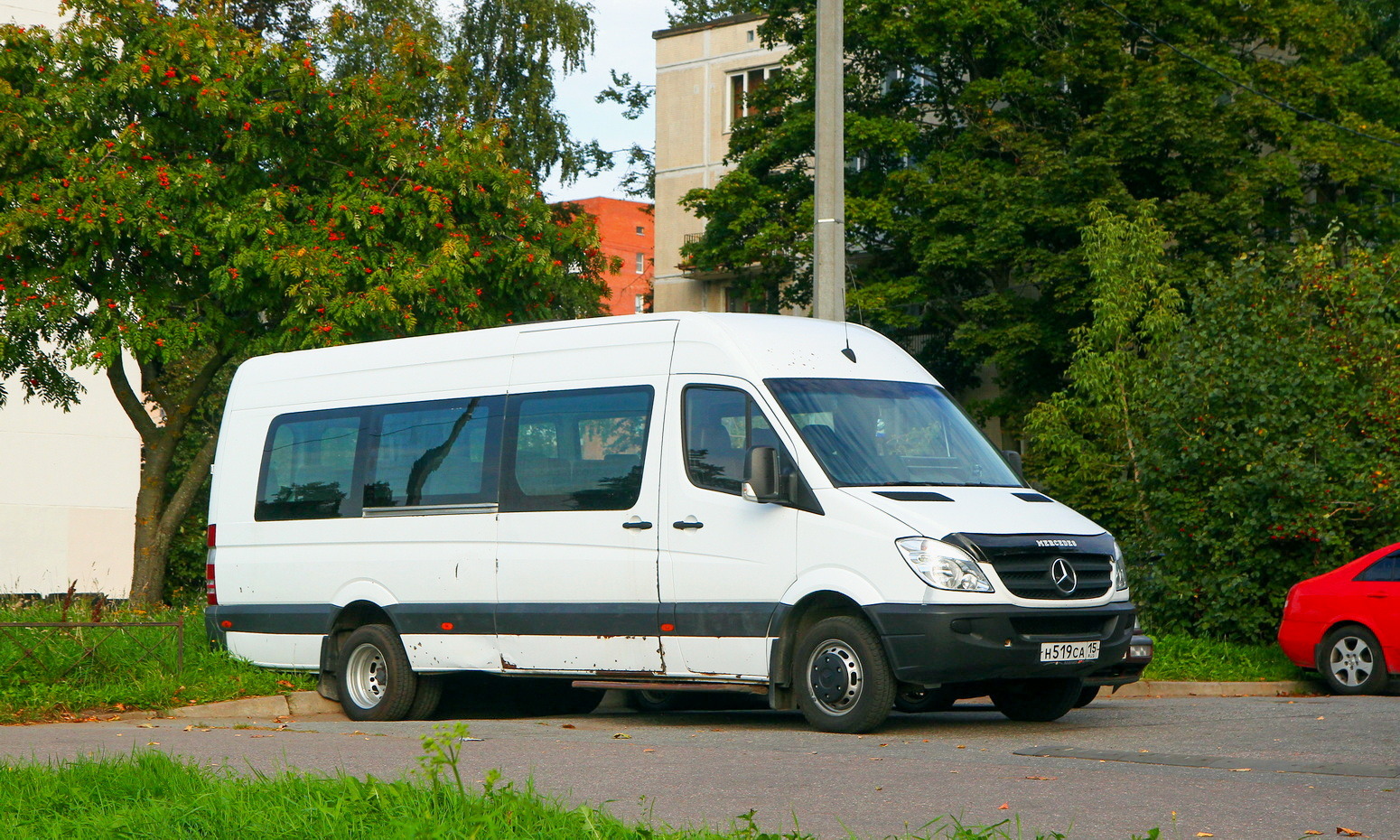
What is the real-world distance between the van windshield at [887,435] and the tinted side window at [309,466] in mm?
3679

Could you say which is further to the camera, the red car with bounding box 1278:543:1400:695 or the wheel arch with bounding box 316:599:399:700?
the red car with bounding box 1278:543:1400:695

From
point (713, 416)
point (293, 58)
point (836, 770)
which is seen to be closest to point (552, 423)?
point (713, 416)

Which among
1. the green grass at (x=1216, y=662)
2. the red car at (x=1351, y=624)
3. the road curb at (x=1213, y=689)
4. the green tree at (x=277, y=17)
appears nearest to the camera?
the road curb at (x=1213, y=689)

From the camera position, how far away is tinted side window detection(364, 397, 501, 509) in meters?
11.3

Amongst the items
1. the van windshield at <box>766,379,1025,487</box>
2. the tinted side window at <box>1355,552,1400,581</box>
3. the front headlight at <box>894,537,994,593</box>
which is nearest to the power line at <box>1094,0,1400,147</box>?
the tinted side window at <box>1355,552,1400,581</box>

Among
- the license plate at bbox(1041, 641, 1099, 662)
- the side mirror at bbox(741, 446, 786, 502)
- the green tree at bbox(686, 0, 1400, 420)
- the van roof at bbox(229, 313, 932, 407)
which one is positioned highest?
the green tree at bbox(686, 0, 1400, 420)

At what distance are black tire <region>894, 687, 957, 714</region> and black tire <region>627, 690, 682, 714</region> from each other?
180cm

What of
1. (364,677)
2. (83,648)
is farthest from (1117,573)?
(83,648)

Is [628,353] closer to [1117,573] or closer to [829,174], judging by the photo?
[1117,573]

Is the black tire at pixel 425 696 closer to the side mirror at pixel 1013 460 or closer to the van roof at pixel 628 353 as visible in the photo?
the van roof at pixel 628 353

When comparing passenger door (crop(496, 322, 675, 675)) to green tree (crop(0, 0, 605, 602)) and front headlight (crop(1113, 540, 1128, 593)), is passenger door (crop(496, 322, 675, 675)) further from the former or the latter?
green tree (crop(0, 0, 605, 602))

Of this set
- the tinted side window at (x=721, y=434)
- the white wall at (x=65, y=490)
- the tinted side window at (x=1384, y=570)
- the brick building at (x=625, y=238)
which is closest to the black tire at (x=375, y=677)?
the tinted side window at (x=721, y=434)

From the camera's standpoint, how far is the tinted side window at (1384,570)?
14.4m

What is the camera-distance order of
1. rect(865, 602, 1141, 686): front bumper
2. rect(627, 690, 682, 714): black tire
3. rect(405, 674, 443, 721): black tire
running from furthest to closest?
rect(627, 690, 682, 714): black tire → rect(405, 674, 443, 721): black tire → rect(865, 602, 1141, 686): front bumper
